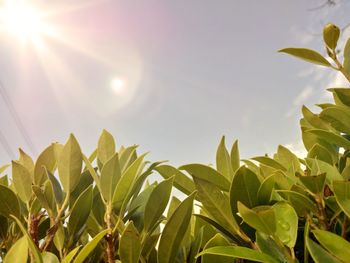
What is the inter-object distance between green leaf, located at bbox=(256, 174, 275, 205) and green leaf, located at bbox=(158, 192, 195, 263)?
0.20 meters

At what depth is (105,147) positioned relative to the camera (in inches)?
44.5

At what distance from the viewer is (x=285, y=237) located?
2.31 feet

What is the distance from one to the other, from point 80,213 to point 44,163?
11.3 inches

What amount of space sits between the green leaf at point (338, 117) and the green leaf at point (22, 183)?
0.92 meters

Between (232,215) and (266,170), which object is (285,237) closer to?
(232,215)

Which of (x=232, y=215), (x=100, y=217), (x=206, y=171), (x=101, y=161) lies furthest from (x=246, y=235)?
(x=101, y=161)

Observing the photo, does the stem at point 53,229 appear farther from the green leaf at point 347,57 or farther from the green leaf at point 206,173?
the green leaf at point 347,57

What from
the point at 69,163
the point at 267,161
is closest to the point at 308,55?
the point at 267,161

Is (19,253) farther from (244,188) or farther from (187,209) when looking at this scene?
(244,188)

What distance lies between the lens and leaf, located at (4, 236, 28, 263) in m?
0.70

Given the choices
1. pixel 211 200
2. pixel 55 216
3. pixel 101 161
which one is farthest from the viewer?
pixel 101 161

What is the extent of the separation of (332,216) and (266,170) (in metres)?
0.22

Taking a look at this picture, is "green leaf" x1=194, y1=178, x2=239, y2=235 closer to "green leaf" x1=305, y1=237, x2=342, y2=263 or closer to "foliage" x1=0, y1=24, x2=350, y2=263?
"foliage" x1=0, y1=24, x2=350, y2=263

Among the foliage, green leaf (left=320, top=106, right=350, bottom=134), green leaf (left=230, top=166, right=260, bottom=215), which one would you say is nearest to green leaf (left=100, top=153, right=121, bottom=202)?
the foliage
